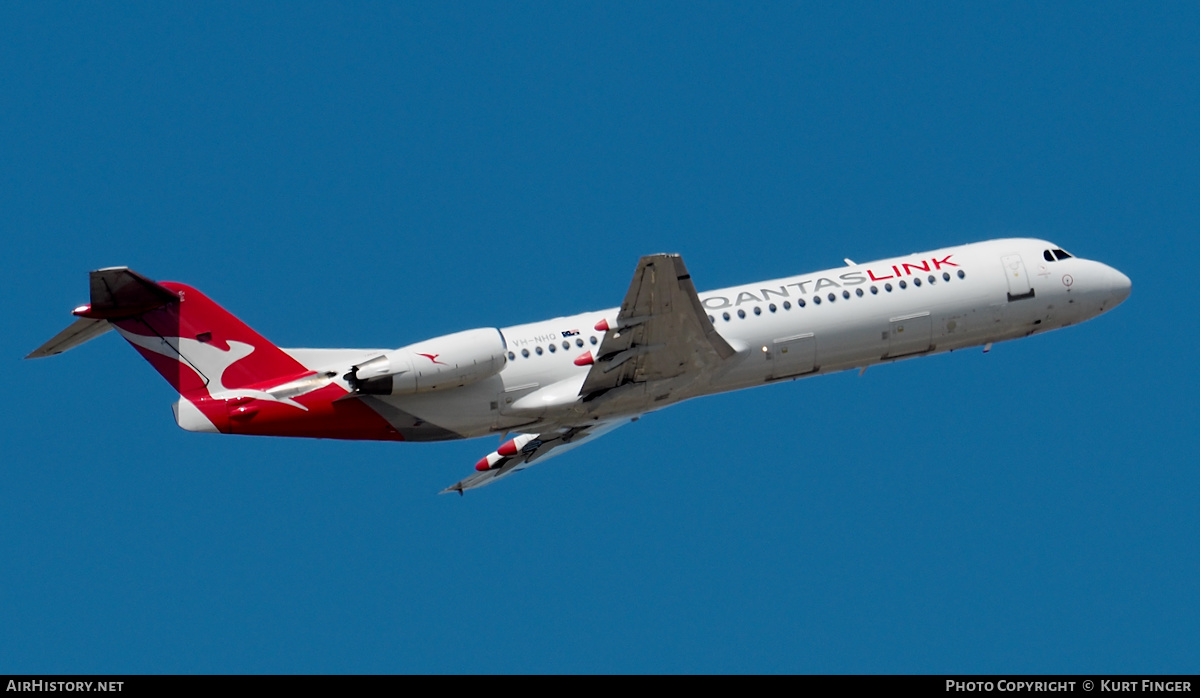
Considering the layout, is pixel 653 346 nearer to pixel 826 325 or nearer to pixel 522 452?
pixel 826 325

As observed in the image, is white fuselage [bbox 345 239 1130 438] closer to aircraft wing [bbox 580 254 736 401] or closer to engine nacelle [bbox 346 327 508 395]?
aircraft wing [bbox 580 254 736 401]

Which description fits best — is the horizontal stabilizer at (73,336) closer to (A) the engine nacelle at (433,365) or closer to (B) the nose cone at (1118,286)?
(A) the engine nacelle at (433,365)

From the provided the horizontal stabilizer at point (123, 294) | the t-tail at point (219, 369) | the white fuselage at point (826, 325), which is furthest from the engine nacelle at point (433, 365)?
the horizontal stabilizer at point (123, 294)

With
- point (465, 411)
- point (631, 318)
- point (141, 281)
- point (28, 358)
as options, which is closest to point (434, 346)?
point (465, 411)

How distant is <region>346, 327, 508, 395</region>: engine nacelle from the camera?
33.9 metres

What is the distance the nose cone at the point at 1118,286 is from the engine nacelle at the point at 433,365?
1752 cm

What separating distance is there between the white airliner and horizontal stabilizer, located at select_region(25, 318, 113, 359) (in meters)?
0.03

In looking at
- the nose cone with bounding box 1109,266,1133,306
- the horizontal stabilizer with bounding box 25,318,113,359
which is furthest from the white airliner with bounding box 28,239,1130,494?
the nose cone with bounding box 1109,266,1133,306

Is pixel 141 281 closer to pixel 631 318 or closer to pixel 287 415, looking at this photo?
pixel 287 415

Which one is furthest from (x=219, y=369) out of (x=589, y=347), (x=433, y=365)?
(x=589, y=347)

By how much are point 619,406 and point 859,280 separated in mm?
7176

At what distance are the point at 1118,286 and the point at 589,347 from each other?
15365 millimetres

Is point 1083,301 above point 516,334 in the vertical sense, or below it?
above
